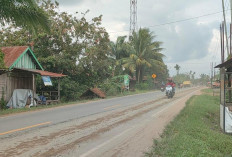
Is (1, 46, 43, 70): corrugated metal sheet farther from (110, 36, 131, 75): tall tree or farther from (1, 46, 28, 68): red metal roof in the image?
(110, 36, 131, 75): tall tree

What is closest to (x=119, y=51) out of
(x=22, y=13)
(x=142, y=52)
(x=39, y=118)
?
(x=142, y=52)

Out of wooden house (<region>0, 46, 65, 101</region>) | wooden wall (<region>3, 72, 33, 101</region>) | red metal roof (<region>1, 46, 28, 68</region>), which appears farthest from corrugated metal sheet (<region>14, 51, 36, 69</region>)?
wooden wall (<region>3, 72, 33, 101</region>)

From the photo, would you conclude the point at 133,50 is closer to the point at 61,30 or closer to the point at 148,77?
the point at 148,77

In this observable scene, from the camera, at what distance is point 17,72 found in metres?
18.1

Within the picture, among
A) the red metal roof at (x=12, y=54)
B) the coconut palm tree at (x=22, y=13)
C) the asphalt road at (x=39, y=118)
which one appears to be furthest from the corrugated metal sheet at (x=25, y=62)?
the coconut palm tree at (x=22, y=13)

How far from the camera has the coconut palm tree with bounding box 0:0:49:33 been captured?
7820 mm

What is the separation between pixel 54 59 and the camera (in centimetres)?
2297

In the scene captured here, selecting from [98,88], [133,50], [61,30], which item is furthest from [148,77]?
[61,30]

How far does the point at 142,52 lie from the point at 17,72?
2977 cm

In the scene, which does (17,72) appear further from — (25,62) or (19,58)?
(25,62)

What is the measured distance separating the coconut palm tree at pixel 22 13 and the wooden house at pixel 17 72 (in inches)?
317

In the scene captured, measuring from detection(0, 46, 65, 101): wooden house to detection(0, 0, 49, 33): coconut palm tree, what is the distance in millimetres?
8040

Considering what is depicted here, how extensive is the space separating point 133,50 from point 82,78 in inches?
798

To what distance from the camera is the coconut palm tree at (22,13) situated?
782cm
